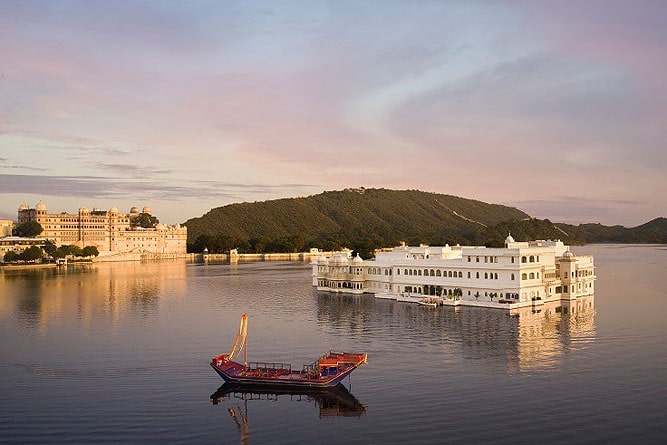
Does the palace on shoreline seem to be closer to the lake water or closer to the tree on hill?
the tree on hill

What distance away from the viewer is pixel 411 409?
24.9 metres

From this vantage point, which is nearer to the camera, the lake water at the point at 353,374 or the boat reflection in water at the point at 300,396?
the lake water at the point at 353,374

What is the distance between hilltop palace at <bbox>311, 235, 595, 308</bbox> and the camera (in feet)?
169

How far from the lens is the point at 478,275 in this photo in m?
53.1

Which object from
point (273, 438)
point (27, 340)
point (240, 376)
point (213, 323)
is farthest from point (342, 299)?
point (273, 438)

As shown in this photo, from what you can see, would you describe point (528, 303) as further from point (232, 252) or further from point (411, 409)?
point (232, 252)

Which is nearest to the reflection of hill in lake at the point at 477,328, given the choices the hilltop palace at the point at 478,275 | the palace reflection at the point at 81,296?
the hilltop palace at the point at 478,275

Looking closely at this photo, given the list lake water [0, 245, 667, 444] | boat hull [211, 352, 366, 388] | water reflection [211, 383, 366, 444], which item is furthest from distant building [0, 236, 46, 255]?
water reflection [211, 383, 366, 444]

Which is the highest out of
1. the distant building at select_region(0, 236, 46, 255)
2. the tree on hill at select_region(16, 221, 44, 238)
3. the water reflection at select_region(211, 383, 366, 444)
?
the tree on hill at select_region(16, 221, 44, 238)

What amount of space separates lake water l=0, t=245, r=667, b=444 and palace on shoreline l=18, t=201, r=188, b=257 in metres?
112

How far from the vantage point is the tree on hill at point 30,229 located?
155 metres

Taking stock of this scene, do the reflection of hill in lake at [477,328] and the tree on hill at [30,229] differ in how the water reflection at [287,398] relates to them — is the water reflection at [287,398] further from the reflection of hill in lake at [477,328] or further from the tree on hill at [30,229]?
the tree on hill at [30,229]

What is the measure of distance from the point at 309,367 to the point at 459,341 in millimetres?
11069

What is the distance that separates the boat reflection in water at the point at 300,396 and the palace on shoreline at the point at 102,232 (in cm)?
13509
